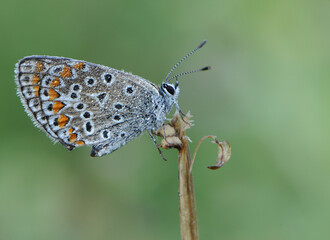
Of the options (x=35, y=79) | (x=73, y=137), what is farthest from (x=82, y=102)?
(x=35, y=79)

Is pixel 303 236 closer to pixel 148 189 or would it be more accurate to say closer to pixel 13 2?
pixel 148 189

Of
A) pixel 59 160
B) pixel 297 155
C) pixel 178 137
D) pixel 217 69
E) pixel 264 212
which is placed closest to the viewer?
pixel 178 137

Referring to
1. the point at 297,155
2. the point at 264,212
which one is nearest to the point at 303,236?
the point at 264,212

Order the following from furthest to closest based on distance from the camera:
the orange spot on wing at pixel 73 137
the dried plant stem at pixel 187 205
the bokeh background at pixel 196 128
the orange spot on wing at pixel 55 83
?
the bokeh background at pixel 196 128 < the orange spot on wing at pixel 55 83 < the orange spot on wing at pixel 73 137 < the dried plant stem at pixel 187 205

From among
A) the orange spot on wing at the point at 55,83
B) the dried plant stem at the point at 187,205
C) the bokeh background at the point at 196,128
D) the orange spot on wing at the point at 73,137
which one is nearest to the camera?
the dried plant stem at the point at 187,205

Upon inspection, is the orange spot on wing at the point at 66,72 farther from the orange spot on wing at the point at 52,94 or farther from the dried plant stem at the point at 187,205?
the dried plant stem at the point at 187,205

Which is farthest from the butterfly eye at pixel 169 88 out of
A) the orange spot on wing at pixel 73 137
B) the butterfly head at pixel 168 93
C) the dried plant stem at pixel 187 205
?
the dried plant stem at pixel 187 205
